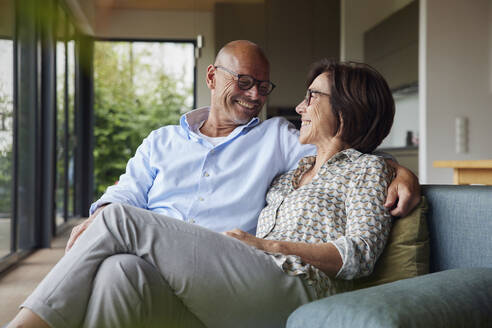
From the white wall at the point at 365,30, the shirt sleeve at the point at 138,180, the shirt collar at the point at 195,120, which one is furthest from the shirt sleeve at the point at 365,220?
the white wall at the point at 365,30

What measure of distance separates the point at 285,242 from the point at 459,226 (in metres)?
0.51

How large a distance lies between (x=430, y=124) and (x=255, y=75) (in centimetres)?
342

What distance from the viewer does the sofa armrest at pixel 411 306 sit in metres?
0.99

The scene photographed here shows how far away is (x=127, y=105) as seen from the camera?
7.86m

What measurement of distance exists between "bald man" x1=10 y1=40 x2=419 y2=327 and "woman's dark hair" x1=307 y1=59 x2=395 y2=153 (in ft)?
0.67

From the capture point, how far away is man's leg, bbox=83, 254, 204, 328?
47.2 inches

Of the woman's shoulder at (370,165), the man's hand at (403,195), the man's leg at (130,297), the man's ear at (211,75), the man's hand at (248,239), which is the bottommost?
the man's leg at (130,297)

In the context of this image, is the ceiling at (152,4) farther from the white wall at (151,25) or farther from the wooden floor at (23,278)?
the wooden floor at (23,278)

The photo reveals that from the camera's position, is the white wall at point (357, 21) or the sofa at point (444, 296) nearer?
the sofa at point (444, 296)

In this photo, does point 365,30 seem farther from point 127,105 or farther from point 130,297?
point 130,297

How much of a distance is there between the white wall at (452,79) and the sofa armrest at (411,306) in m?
4.11

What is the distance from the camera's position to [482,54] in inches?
211

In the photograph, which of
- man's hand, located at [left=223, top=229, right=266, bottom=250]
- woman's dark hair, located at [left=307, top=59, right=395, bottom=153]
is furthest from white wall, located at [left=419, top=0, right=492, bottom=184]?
man's hand, located at [left=223, top=229, right=266, bottom=250]

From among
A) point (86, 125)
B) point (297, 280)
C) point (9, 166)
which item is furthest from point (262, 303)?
point (86, 125)
